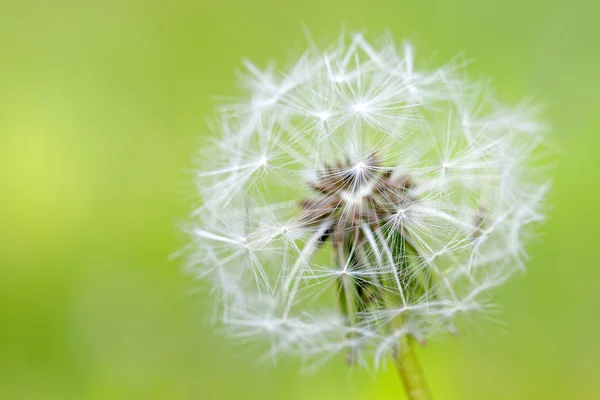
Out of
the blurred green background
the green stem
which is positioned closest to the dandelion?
the green stem

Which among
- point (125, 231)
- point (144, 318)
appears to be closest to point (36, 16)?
point (125, 231)

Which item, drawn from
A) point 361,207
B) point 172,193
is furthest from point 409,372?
point 172,193

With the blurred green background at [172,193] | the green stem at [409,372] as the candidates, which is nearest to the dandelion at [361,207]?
the green stem at [409,372]

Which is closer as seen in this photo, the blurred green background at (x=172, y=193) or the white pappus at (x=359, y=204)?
the white pappus at (x=359, y=204)

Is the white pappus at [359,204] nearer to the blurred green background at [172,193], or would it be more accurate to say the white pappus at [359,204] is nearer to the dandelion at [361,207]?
the dandelion at [361,207]

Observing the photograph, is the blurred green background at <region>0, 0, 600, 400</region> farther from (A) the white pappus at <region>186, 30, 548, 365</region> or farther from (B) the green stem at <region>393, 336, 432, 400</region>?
(B) the green stem at <region>393, 336, 432, 400</region>

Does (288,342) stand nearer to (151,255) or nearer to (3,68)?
(151,255)
